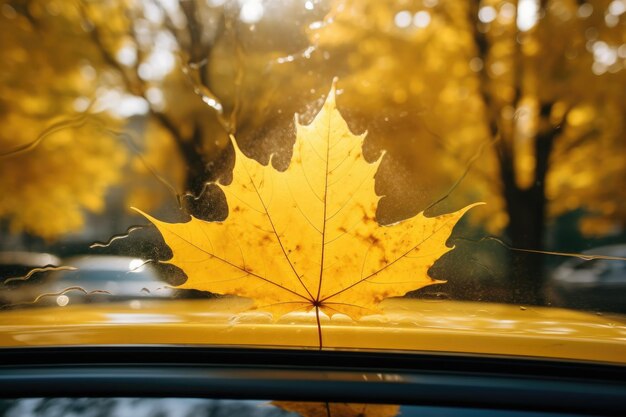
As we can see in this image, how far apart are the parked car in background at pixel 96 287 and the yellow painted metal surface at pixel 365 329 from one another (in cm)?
6

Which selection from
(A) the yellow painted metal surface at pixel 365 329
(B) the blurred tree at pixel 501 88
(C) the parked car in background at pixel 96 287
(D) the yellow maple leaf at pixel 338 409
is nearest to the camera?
(D) the yellow maple leaf at pixel 338 409

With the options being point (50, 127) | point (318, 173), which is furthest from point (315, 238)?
point (50, 127)

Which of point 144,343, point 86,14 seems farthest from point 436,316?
point 86,14

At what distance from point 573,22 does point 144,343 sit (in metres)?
1.50

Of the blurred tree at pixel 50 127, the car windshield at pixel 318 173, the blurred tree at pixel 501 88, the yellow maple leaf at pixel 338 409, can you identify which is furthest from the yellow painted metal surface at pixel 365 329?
the blurred tree at pixel 50 127

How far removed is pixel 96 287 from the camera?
1259 mm

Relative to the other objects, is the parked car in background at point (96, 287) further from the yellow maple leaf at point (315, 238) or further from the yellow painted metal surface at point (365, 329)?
the yellow maple leaf at point (315, 238)

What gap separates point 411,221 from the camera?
1079 mm

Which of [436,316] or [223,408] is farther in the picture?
[436,316]

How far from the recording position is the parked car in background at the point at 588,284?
1.25 meters

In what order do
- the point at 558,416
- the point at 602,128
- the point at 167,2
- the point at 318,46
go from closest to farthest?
the point at 558,416
the point at 318,46
the point at 167,2
the point at 602,128

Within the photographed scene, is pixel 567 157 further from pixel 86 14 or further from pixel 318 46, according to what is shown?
pixel 86 14

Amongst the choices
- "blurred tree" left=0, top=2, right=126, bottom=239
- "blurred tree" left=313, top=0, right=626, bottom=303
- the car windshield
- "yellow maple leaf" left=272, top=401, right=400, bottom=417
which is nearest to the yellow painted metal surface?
the car windshield

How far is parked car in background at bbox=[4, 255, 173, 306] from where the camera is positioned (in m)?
1.25
